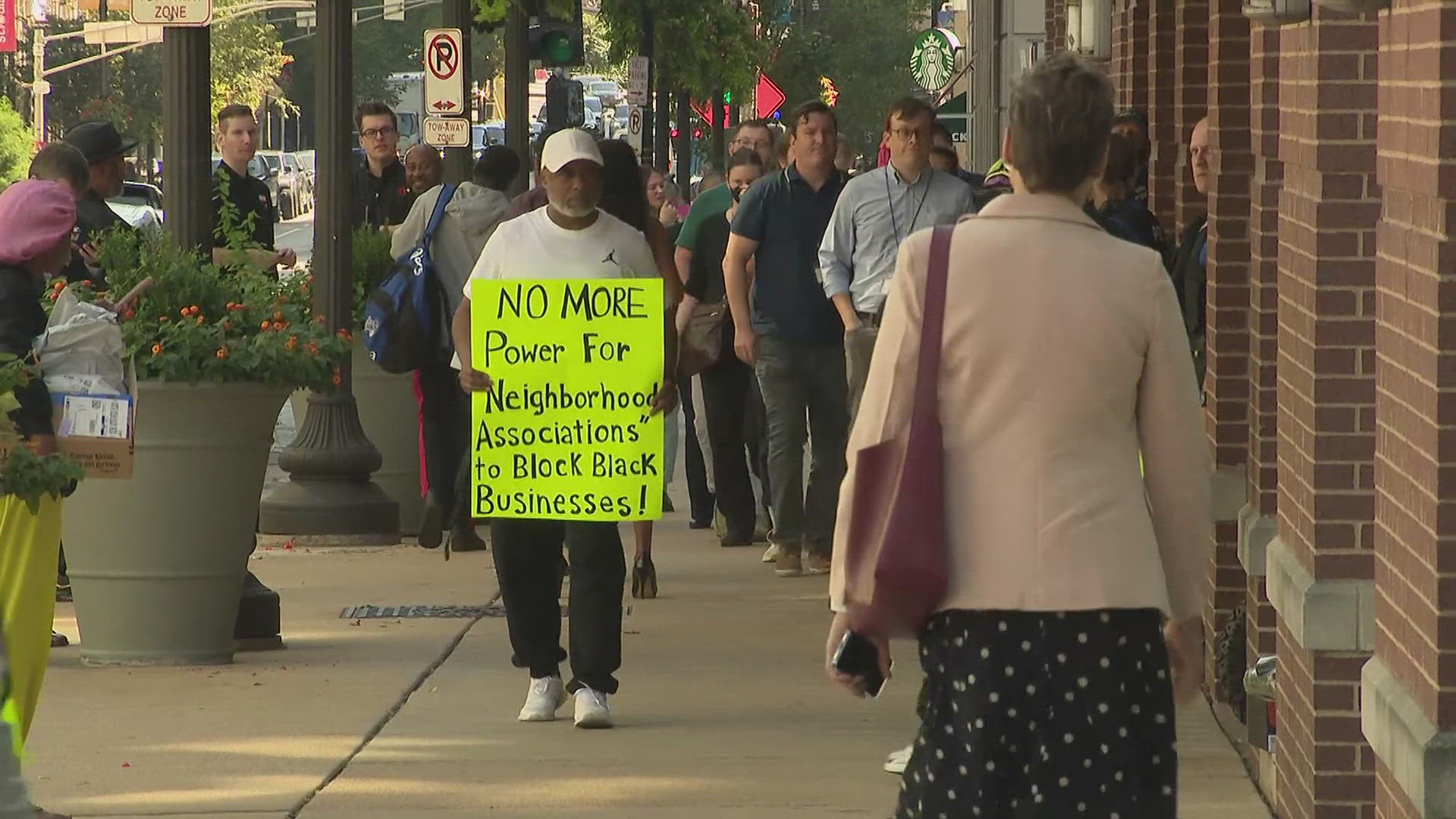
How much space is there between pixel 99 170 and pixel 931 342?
841cm

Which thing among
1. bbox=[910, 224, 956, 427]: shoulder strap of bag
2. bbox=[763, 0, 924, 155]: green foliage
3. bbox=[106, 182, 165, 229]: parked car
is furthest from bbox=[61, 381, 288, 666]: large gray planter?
bbox=[763, 0, 924, 155]: green foliage

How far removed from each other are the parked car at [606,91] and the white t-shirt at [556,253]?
81253mm

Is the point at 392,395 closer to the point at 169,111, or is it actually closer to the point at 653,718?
the point at 169,111

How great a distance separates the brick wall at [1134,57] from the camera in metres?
13.2

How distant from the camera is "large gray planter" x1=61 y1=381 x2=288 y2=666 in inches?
364

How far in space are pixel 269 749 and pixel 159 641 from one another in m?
1.60

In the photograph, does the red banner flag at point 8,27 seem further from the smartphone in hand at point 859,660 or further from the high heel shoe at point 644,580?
the smartphone in hand at point 859,660

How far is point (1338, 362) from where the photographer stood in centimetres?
629

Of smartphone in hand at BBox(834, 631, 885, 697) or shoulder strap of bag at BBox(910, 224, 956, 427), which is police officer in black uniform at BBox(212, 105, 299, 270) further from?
shoulder strap of bag at BBox(910, 224, 956, 427)

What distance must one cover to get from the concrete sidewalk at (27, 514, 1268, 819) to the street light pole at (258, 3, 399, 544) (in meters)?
2.16

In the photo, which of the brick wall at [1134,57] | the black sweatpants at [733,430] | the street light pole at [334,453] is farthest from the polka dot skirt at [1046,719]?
the street light pole at [334,453]

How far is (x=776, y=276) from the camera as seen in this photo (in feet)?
38.2

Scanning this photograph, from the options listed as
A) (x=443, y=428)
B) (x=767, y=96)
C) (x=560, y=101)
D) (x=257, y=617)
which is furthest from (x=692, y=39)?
(x=257, y=617)

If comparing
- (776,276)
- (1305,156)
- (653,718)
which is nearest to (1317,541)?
(1305,156)
